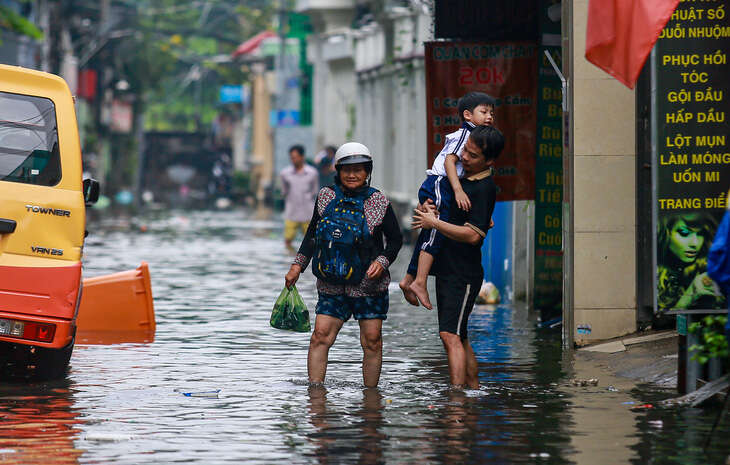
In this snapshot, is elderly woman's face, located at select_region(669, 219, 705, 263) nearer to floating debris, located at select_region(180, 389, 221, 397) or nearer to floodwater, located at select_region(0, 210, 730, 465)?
floodwater, located at select_region(0, 210, 730, 465)

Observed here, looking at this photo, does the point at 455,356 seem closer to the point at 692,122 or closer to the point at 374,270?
the point at 374,270

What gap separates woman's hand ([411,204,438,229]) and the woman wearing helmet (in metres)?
0.28

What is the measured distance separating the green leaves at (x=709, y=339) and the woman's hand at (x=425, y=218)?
1.63 metres

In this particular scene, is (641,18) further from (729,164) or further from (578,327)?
(578,327)

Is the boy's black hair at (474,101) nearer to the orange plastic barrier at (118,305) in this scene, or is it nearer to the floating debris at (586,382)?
the floating debris at (586,382)

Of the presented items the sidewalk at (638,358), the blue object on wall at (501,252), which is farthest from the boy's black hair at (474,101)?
the blue object on wall at (501,252)

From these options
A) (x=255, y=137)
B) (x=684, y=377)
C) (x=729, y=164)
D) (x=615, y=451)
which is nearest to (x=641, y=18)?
(x=729, y=164)

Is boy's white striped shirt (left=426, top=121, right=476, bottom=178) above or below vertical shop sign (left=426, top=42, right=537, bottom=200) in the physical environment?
below

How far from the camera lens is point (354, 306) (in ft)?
34.0

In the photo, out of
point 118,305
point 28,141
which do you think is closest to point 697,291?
point 28,141

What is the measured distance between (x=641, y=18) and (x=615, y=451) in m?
2.92

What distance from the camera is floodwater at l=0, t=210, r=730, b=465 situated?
8.14 m

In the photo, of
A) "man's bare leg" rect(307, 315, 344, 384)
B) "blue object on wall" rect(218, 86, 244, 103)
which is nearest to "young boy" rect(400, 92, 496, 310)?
"man's bare leg" rect(307, 315, 344, 384)

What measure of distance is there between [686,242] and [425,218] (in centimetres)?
207
